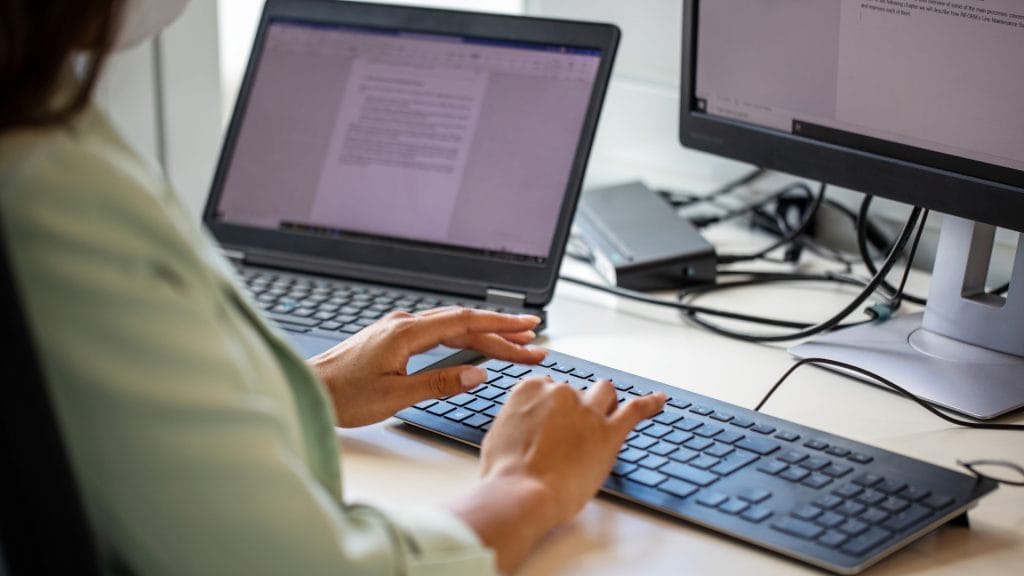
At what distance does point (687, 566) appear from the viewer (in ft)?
2.44

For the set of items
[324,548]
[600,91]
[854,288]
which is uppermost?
[600,91]

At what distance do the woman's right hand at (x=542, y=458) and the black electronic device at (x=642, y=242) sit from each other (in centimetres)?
42

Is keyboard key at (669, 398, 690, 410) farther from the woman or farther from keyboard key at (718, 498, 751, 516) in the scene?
the woman

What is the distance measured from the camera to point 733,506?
0.78m

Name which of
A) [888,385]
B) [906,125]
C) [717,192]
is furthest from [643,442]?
[717,192]

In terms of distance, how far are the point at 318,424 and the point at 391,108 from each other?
24.4 inches

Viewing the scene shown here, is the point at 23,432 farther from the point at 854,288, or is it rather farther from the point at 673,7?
the point at 673,7

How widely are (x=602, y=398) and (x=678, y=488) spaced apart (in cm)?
8

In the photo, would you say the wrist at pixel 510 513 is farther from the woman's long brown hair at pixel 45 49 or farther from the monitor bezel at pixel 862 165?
the monitor bezel at pixel 862 165

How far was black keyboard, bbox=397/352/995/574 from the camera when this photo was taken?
0.75 meters

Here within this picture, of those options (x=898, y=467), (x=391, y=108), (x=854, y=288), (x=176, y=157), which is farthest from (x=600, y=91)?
(x=176, y=157)

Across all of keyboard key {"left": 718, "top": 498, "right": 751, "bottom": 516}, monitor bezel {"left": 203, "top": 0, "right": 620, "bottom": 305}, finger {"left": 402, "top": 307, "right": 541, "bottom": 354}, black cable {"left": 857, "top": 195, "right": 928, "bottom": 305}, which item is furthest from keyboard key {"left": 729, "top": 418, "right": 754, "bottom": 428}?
black cable {"left": 857, "top": 195, "right": 928, "bottom": 305}

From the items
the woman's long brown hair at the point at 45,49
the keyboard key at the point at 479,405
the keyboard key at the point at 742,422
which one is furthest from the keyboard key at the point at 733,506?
the woman's long brown hair at the point at 45,49

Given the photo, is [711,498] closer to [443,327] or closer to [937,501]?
[937,501]
